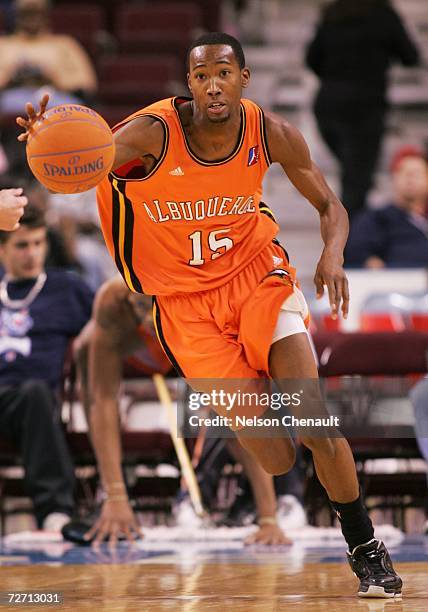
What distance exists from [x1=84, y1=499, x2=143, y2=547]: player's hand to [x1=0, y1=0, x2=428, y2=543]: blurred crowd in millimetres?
364

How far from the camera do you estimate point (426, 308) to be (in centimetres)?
701

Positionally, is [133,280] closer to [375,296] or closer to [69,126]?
[69,126]

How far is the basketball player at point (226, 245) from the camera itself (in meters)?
3.91

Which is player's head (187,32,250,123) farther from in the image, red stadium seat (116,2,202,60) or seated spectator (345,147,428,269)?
red stadium seat (116,2,202,60)

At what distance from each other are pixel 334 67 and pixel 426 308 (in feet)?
7.88

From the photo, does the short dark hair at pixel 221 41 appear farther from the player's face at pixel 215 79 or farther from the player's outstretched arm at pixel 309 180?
the player's outstretched arm at pixel 309 180

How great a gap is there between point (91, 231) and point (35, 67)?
1621 millimetres

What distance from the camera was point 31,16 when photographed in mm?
9719

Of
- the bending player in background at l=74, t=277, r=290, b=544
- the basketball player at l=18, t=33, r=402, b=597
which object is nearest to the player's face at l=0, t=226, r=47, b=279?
the bending player in background at l=74, t=277, r=290, b=544

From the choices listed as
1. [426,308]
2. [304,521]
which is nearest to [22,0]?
[426,308]

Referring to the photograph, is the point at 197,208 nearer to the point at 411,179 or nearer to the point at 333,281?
the point at 333,281

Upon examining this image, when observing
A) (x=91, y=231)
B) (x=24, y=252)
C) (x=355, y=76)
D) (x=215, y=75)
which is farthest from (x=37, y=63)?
(x=215, y=75)

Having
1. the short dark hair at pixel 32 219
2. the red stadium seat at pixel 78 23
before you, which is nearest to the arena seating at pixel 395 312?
the short dark hair at pixel 32 219

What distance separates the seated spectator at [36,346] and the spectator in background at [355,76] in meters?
2.79
